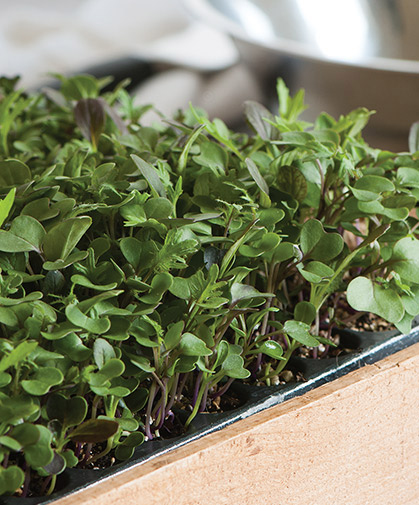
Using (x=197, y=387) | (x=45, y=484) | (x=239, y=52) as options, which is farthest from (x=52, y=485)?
(x=239, y=52)

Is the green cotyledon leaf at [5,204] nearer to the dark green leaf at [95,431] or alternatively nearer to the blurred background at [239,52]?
the dark green leaf at [95,431]

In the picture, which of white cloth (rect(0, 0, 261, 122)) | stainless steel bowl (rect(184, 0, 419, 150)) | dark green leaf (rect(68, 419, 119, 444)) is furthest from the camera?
white cloth (rect(0, 0, 261, 122))

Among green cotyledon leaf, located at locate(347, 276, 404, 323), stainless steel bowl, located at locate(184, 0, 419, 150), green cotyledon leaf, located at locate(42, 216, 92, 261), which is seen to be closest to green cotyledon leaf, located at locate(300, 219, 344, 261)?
green cotyledon leaf, located at locate(347, 276, 404, 323)

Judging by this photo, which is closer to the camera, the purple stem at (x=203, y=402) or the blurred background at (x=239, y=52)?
the purple stem at (x=203, y=402)

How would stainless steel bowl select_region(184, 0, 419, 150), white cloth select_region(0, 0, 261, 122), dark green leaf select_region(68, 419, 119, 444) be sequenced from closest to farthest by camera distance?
1. dark green leaf select_region(68, 419, 119, 444)
2. stainless steel bowl select_region(184, 0, 419, 150)
3. white cloth select_region(0, 0, 261, 122)

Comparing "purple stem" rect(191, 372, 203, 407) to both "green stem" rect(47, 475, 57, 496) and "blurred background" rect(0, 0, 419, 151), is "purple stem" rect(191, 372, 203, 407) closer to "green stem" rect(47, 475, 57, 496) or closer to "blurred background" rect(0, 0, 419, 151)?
"green stem" rect(47, 475, 57, 496)

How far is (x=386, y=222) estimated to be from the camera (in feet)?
1.63

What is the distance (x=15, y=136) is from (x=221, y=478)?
0.43 metres

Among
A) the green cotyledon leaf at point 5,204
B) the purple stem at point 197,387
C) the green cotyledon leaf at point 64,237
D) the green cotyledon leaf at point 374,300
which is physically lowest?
the purple stem at point 197,387

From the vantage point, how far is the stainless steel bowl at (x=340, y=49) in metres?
1.02

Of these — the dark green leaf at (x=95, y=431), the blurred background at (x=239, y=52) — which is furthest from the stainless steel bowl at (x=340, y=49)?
the dark green leaf at (x=95, y=431)

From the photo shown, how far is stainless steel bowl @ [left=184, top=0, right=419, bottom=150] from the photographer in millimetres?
1021

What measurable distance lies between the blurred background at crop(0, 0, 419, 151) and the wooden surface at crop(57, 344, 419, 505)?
0.62 m

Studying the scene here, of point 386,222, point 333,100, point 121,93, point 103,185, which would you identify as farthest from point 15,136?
point 333,100
